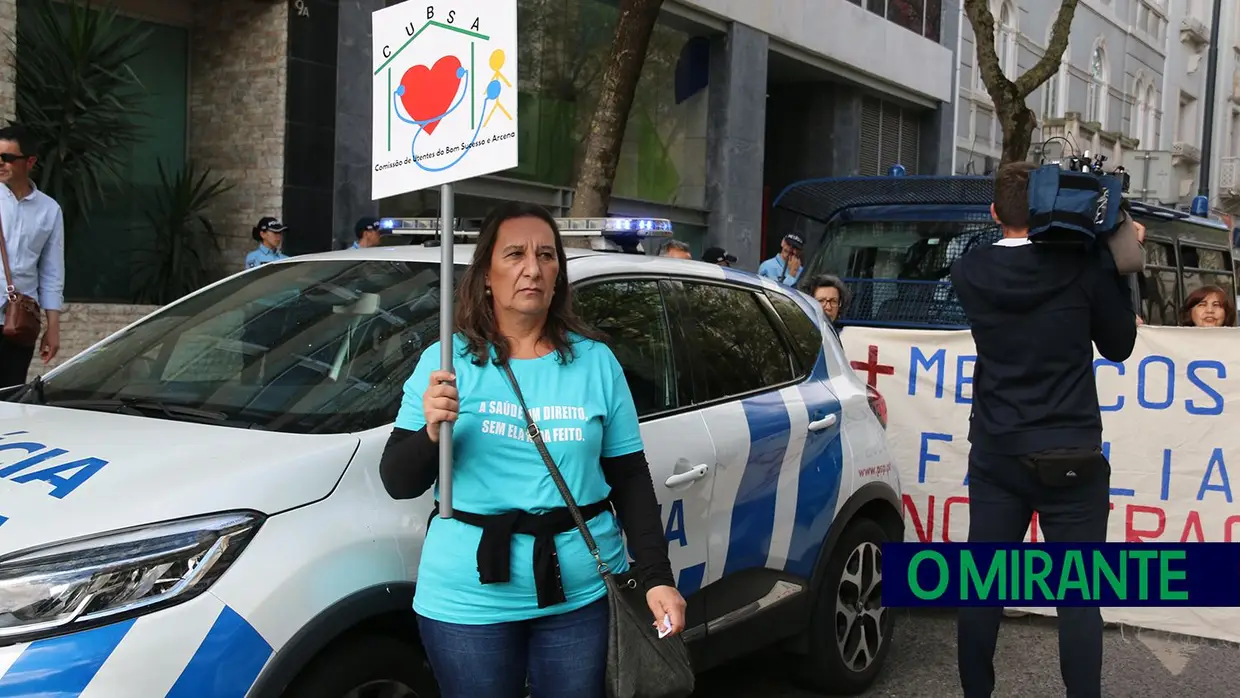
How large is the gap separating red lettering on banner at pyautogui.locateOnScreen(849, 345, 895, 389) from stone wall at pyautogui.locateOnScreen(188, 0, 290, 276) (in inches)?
261

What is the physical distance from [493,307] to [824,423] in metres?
2.19

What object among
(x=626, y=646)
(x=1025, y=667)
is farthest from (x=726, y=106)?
(x=626, y=646)

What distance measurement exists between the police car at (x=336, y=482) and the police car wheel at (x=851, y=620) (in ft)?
0.04

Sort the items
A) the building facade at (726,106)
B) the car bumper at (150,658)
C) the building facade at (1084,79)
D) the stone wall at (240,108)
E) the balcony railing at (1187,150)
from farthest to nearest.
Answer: the balcony railing at (1187,150) → the building facade at (1084,79) → the building facade at (726,106) → the stone wall at (240,108) → the car bumper at (150,658)

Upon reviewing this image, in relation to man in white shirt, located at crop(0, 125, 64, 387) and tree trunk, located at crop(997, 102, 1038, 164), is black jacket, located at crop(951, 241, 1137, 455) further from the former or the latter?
tree trunk, located at crop(997, 102, 1038, 164)

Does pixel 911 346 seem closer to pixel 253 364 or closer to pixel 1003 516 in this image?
pixel 1003 516

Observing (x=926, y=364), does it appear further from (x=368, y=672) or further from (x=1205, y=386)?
(x=368, y=672)

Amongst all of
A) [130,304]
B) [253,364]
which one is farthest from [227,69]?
[253,364]

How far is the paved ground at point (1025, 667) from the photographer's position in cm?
Answer: 504

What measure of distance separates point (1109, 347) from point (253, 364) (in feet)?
8.40

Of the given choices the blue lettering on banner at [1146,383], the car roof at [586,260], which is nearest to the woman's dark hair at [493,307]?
the car roof at [586,260]

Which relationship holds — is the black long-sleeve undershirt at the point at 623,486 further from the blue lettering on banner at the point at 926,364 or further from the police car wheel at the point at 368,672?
the blue lettering on banner at the point at 926,364

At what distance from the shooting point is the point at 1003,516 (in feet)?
13.0

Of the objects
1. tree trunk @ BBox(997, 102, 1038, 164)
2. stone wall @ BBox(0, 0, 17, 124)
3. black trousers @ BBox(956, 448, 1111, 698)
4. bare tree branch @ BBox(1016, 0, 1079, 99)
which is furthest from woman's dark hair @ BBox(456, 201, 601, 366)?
bare tree branch @ BBox(1016, 0, 1079, 99)
